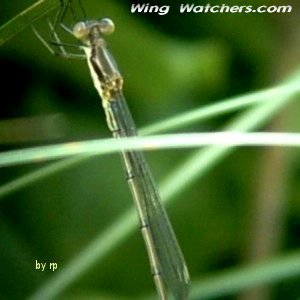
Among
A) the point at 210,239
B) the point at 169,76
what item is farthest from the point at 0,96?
the point at 210,239

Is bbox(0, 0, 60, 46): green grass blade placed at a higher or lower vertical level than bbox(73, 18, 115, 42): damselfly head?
higher

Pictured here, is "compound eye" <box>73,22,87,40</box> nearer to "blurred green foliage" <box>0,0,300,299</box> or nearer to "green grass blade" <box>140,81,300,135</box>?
"blurred green foliage" <box>0,0,300,299</box>

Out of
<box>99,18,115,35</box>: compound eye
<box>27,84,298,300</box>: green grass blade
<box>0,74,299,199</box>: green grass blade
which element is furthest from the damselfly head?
<box>27,84,298,300</box>: green grass blade

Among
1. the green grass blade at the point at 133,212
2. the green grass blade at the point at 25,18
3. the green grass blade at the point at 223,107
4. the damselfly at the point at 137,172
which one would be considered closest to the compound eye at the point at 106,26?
the damselfly at the point at 137,172

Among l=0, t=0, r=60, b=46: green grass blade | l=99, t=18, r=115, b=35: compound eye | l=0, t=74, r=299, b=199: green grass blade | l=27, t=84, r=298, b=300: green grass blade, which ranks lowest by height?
l=27, t=84, r=298, b=300: green grass blade

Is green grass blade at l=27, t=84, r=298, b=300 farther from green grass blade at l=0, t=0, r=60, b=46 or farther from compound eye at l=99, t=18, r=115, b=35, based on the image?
green grass blade at l=0, t=0, r=60, b=46

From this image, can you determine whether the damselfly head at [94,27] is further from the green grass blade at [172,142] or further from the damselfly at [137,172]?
the green grass blade at [172,142]

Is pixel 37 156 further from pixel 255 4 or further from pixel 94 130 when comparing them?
pixel 255 4

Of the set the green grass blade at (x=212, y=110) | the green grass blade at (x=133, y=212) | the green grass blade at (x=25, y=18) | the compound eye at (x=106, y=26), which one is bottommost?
the green grass blade at (x=133, y=212)
